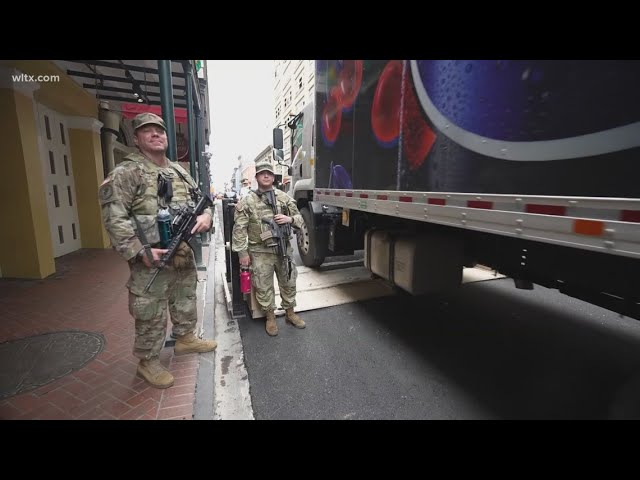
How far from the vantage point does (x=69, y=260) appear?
618 cm

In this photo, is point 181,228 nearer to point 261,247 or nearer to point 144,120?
point 144,120

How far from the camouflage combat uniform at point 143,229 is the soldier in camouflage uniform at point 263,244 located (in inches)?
27.3

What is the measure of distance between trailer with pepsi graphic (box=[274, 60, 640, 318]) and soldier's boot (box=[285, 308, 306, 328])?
3.51 feet

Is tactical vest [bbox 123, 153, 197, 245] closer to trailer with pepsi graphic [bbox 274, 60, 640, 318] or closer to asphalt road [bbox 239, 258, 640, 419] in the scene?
asphalt road [bbox 239, 258, 640, 419]

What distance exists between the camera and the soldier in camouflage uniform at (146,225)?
2.13 meters

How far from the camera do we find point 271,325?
10.8 feet

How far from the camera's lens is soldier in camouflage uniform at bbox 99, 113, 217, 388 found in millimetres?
2129

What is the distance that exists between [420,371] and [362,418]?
837 mm

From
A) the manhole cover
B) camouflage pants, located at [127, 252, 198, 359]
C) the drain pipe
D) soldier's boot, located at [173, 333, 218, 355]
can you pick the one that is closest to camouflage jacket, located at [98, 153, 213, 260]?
A: camouflage pants, located at [127, 252, 198, 359]

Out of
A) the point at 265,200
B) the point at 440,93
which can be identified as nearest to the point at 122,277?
the point at 265,200

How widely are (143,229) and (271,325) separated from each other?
169cm
